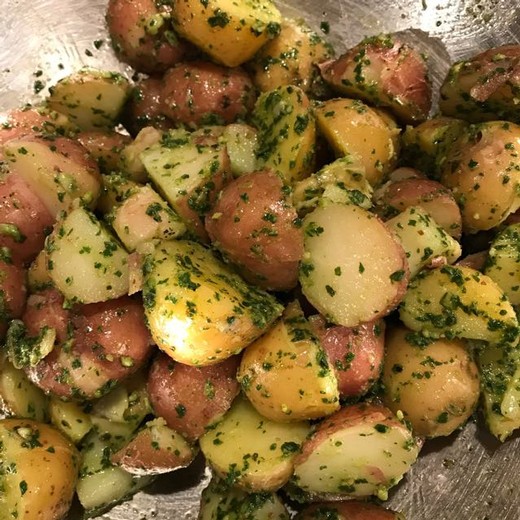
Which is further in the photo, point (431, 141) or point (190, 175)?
point (431, 141)

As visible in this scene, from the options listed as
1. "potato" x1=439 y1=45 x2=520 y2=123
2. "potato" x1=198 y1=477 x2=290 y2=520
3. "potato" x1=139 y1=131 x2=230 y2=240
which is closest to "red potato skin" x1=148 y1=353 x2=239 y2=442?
"potato" x1=198 y1=477 x2=290 y2=520

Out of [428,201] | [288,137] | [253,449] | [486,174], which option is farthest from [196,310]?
[486,174]

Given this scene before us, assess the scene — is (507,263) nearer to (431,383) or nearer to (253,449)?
(431,383)

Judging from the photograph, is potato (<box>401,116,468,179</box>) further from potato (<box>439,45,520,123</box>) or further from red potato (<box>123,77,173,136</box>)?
red potato (<box>123,77,173,136</box>)

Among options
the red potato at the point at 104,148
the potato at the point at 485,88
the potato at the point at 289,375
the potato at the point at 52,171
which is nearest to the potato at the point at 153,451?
the potato at the point at 289,375

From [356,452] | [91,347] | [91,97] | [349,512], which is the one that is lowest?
[349,512]

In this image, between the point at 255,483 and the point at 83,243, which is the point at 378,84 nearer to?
the point at 83,243

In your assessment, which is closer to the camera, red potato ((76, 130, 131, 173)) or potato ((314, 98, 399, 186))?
potato ((314, 98, 399, 186))
